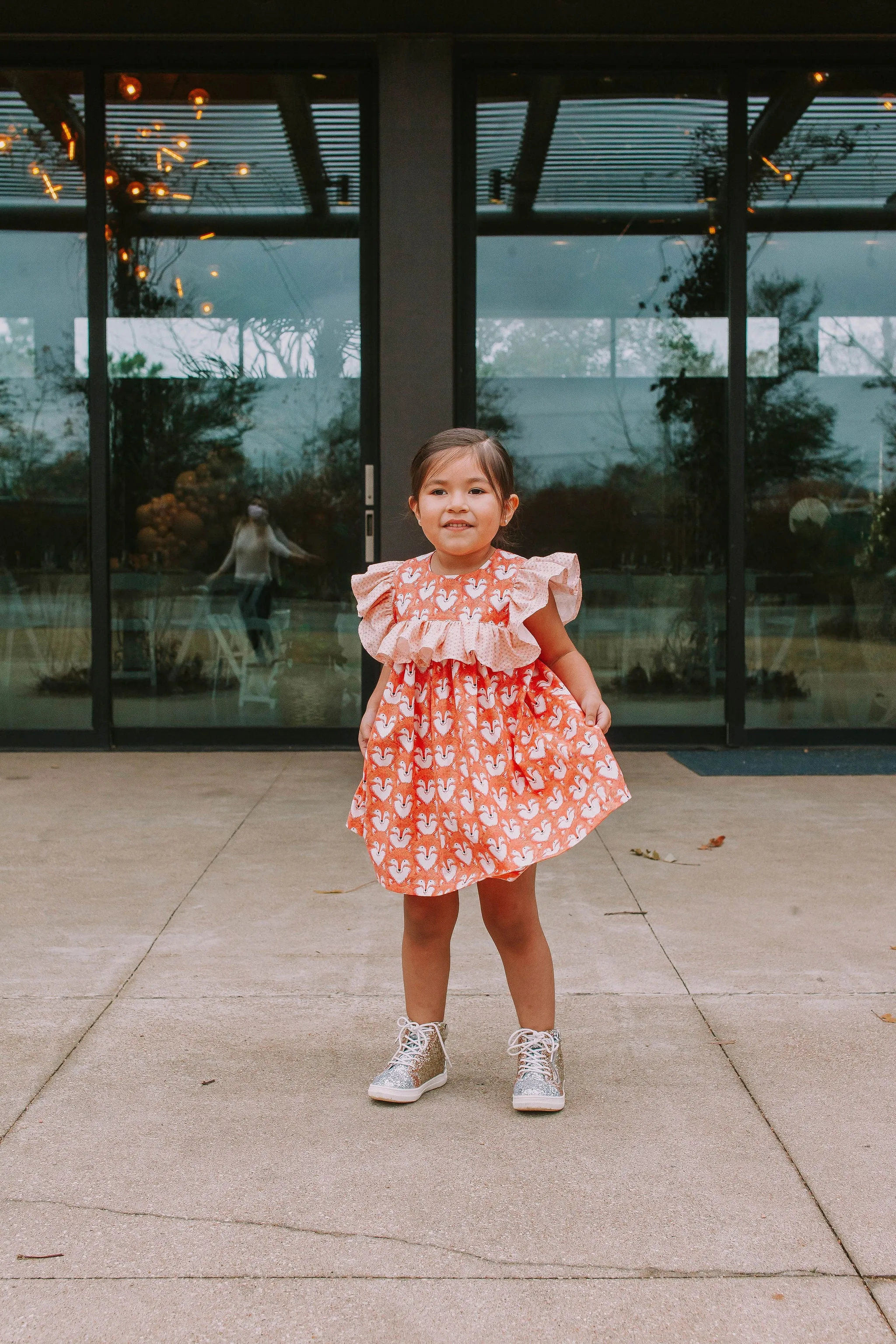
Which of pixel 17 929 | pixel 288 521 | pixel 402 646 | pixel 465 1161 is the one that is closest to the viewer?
pixel 465 1161

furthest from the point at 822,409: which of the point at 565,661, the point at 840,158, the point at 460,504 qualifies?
the point at 460,504

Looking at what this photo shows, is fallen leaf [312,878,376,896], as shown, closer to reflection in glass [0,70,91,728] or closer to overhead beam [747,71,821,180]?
reflection in glass [0,70,91,728]

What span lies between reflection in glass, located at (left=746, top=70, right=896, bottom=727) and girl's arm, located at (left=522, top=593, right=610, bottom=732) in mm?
4985

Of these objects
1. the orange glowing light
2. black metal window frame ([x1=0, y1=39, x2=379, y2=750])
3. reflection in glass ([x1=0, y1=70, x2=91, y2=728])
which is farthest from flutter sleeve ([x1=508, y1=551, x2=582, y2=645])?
the orange glowing light

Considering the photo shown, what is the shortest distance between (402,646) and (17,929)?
1.97 m

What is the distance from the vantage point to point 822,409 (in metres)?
7.59

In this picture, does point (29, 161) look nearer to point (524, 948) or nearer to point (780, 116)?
point (780, 116)

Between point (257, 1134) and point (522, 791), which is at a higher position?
point (522, 791)

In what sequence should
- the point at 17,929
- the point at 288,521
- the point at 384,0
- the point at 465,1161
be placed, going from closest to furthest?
1. the point at 465,1161
2. the point at 17,929
3. the point at 384,0
4. the point at 288,521

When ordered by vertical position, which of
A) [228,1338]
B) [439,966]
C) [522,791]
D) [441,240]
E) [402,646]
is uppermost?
[441,240]

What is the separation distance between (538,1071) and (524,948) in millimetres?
260

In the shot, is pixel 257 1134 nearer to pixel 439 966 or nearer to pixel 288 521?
pixel 439 966

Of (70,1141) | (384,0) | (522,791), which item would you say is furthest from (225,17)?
(70,1141)

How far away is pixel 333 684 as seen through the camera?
766 cm
